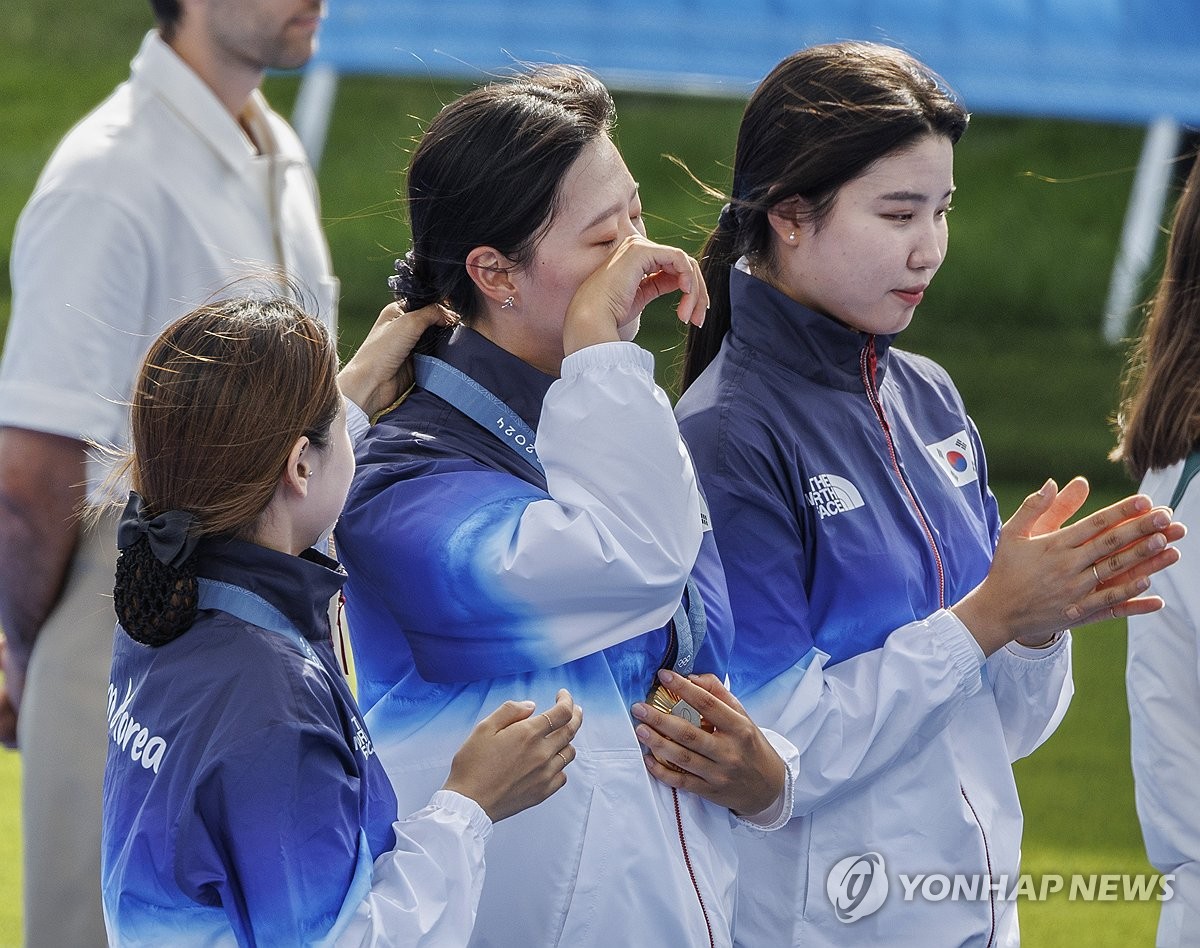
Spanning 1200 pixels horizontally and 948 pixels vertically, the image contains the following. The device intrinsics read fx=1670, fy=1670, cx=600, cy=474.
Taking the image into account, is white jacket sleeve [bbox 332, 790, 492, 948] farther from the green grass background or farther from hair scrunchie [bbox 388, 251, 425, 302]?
the green grass background

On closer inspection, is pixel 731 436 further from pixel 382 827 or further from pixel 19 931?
pixel 19 931

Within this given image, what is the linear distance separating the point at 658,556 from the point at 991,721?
74cm

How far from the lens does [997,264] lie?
10258mm

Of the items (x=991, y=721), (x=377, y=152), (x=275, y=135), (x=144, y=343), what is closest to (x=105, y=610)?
(x=144, y=343)

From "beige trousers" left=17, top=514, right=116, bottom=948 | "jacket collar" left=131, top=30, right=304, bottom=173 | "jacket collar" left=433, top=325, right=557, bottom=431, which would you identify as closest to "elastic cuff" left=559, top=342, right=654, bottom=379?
"jacket collar" left=433, top=325, right=557, bottom=431

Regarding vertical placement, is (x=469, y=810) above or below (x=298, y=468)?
below

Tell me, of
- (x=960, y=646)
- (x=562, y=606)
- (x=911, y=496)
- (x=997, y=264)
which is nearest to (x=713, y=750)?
(x=562, y=606)

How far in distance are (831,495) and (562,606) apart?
51cm

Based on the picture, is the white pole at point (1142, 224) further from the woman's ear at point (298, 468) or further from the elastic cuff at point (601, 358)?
the woman's ear at point (298, 468)

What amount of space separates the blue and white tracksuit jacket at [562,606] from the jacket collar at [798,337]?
43 cm

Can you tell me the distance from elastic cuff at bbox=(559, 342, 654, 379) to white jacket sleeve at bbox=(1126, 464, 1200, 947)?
101 centimetres

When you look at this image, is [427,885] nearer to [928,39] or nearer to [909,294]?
[909,294]

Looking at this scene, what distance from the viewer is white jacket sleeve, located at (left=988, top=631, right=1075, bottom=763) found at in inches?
93.0

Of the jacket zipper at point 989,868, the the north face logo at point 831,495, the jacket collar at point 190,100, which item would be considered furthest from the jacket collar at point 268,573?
the jacket collar at point 190,100
